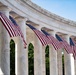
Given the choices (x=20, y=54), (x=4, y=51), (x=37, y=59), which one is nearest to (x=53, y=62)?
(x=37, y=59)

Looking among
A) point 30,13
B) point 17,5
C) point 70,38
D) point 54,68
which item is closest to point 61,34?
point 70,38

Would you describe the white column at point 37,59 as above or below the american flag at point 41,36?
below

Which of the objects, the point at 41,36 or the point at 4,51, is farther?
the point at 41,36

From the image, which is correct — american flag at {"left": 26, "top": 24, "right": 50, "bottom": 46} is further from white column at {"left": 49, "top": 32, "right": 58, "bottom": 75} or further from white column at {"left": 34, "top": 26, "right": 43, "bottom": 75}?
white column at {"left": 49, "top": 32, "right": 58, "bottom": 75}

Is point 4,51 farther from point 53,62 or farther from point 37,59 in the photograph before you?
point 53,62

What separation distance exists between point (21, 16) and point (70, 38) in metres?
56.8

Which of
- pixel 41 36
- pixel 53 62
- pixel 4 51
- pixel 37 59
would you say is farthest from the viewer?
pixel 53 62

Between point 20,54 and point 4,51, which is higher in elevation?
point 4,51

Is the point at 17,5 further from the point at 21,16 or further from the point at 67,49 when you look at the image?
the point at 67,49

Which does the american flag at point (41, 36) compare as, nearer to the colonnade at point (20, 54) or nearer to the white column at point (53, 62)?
the colonnade at point (20, 54)

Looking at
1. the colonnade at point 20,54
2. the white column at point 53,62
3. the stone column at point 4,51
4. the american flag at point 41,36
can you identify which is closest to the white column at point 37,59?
the colonnade at point 20,54

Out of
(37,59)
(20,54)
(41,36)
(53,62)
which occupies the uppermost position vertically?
(41,36)

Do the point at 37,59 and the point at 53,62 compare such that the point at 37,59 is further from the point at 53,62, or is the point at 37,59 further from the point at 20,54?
the point at 20,54

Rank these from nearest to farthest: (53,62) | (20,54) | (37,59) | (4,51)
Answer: (4,51), (20,54), (37,59), (53,62)
